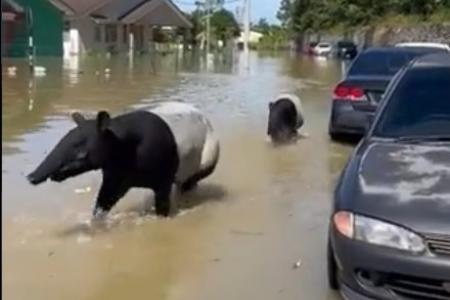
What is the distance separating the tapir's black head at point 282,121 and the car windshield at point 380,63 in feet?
3.62

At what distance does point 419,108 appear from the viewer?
20.2 ft

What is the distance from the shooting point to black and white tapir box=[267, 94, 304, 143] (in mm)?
13938

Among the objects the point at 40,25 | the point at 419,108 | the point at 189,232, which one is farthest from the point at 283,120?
the point at 40,25

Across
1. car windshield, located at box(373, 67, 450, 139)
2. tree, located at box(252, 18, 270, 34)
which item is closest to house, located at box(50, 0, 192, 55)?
car windshield, located at box(373, 67, 450, 139)

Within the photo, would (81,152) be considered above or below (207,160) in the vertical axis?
above

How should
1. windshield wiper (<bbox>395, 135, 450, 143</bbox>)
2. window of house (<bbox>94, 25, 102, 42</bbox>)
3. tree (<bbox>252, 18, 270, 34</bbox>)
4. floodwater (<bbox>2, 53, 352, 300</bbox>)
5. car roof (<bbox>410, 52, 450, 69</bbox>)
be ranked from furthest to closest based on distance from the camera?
tree (<bbox>252, 18, 270, 34</bbox>), window of house (<bbox>94, 25, 102, 42</bbox>), car roof (<bbox>410, 52, 450, 69</bbox>), floodwater (<bbox>2, 53, 352, 300</bbox>), windshield wiper (<bbox>395, 135, 450, 143</bbox>)

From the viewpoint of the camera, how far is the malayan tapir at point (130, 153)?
7273mm

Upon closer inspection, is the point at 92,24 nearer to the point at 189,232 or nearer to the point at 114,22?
the point at 114,22

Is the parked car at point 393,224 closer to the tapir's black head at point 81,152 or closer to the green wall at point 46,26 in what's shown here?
the tapir's black head at point 81,152

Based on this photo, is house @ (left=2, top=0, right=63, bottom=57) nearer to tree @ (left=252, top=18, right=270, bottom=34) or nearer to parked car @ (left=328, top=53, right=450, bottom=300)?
parked car @ (left=328, top=53, right=450, bottom=300)

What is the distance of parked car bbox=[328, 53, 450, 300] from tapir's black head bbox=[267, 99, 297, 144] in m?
8.20

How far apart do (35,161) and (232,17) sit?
380 ft

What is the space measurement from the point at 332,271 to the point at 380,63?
8895 mm

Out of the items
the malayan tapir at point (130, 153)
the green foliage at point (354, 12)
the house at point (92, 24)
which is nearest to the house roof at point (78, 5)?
the house at point (92, 24)
